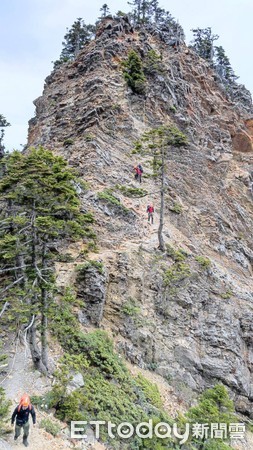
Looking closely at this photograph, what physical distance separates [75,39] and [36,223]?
53.9m

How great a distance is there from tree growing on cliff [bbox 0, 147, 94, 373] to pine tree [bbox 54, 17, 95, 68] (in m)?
48.3

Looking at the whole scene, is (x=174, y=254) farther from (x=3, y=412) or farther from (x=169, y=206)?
(x=3, y=412)

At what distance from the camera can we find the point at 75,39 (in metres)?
58.8

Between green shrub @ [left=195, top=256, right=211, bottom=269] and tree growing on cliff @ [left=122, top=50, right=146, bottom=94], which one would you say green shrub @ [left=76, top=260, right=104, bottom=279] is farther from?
tree growing on cliff @ [left=122, top=50, right=146, bottom=94]

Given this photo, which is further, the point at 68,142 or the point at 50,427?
the point at 68,142

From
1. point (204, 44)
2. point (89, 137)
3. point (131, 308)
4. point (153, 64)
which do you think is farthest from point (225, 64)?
point (131, 308)

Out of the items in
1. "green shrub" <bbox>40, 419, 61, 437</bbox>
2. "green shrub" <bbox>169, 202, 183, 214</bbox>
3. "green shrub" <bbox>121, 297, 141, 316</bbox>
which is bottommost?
"green shrub" <bbox>40, 419, 61, 437</bbox>

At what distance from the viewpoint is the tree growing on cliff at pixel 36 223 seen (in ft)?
45.0

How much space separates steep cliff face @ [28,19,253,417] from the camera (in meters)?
20.3

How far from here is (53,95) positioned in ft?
140

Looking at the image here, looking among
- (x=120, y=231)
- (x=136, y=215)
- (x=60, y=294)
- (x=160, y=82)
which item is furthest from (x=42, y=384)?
(x=160, y=82)

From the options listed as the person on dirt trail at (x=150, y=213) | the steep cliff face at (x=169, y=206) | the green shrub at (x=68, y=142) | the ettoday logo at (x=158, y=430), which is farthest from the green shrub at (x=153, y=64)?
the ettoday logo at (x=158, y=430)

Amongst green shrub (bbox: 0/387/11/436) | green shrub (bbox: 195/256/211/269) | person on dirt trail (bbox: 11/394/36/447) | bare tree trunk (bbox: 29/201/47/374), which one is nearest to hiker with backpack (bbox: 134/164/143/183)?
green shrub (bbox: 195/256/211/269)

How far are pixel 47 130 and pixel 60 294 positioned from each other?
23456 millimetres
